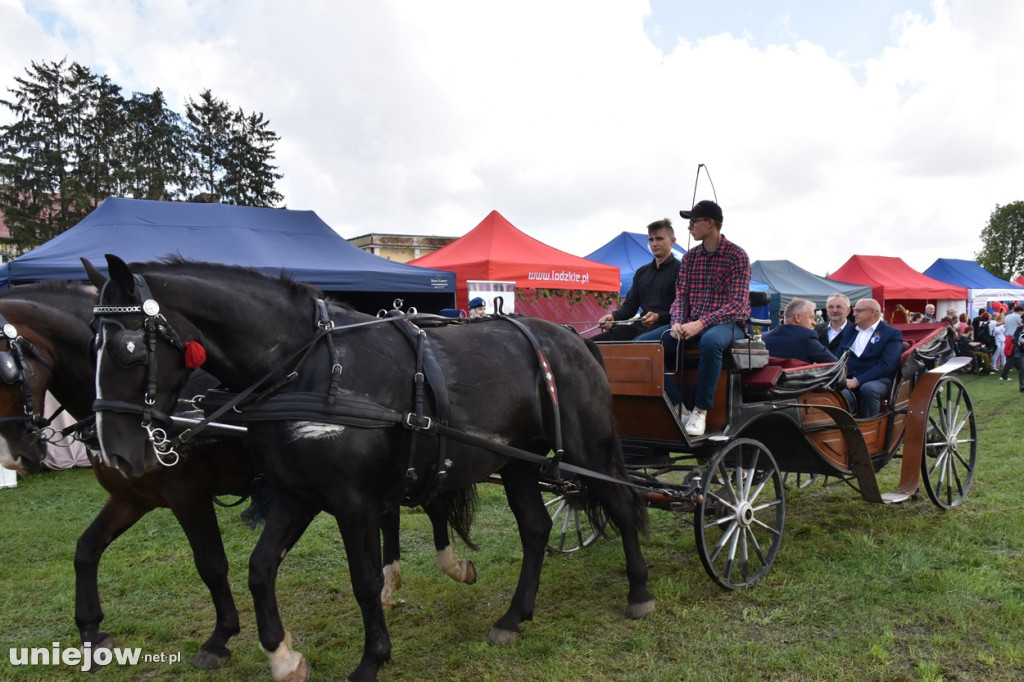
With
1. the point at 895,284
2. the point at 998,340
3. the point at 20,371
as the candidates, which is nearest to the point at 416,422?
the point at 20,371

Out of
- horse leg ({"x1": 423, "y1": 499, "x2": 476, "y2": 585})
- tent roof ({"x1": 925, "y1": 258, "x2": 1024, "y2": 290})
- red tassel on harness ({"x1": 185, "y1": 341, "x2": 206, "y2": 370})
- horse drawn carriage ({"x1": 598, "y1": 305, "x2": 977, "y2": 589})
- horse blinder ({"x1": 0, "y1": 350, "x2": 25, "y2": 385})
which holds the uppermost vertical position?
tent roof ({"x1": 925, "y1": 258, "x2": 1024, "y2": 290})

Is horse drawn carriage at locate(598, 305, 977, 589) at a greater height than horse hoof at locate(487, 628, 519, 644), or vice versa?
horse drawn carriage at locate(598, 305, 977, 589)

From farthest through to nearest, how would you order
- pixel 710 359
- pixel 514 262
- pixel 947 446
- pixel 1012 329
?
pixel 1012 329 → pixel 514 262 → pixel 947 446 → pixel 710 359

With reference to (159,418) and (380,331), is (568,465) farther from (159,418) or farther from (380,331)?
(159,418)

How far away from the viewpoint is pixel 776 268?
18828mm

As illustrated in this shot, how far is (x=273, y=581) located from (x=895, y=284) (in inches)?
824

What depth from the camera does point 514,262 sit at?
429 inches

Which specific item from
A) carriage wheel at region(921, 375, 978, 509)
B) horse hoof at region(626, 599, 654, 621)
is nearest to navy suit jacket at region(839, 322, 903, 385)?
carriage wheel at region(921, 375, 978, 509)

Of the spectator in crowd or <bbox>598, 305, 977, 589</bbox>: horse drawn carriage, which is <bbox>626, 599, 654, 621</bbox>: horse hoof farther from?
the spectator in crowd

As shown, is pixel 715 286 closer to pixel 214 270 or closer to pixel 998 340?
pixel 214 270

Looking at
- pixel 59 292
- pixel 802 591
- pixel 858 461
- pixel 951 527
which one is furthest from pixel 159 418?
pixel 951 527

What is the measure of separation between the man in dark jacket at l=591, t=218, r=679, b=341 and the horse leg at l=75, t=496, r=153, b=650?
2.95 metres

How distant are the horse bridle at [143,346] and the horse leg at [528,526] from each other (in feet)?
6.02

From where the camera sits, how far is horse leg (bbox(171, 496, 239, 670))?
10.4ft
